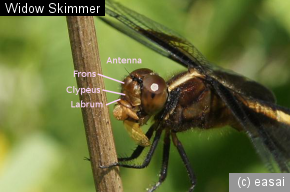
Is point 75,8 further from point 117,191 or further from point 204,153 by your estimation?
point 204,153

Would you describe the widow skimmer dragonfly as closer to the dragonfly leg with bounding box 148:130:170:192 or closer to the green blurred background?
the dragonfly leg with bounding box 148:130:170:192

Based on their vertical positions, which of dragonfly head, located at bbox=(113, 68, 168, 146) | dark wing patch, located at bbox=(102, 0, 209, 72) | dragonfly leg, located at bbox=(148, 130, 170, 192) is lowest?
dragonfly leg, located at bbox=(148, 130, 170, 192)

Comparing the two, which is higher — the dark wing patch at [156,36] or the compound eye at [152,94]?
the dark wing patch at [156,36]

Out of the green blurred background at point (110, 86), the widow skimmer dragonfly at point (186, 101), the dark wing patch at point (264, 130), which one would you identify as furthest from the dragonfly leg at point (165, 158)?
the dark wing patch at point (264, 130)

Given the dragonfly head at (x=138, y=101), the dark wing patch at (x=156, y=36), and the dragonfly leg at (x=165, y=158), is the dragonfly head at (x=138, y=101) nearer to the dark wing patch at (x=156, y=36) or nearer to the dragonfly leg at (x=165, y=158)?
the dark wing patch at (x=156, y=36)

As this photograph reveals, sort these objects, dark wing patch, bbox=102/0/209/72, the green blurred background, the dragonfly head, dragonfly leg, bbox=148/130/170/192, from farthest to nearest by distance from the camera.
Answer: the green blurred background
dragonfly leg, bbox=148/130/170/192
dark wing patch, bbox=102/0/209/72
the dragonfly head

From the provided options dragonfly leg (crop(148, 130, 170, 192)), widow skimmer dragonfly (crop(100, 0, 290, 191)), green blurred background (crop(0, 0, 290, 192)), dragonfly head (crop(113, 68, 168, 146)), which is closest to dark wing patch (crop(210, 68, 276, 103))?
widow skimmer dragonfly (crop(100, 0, 290, 191))

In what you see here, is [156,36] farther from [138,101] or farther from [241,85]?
[241,85]

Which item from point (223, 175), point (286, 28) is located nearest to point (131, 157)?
point (223, 175)
